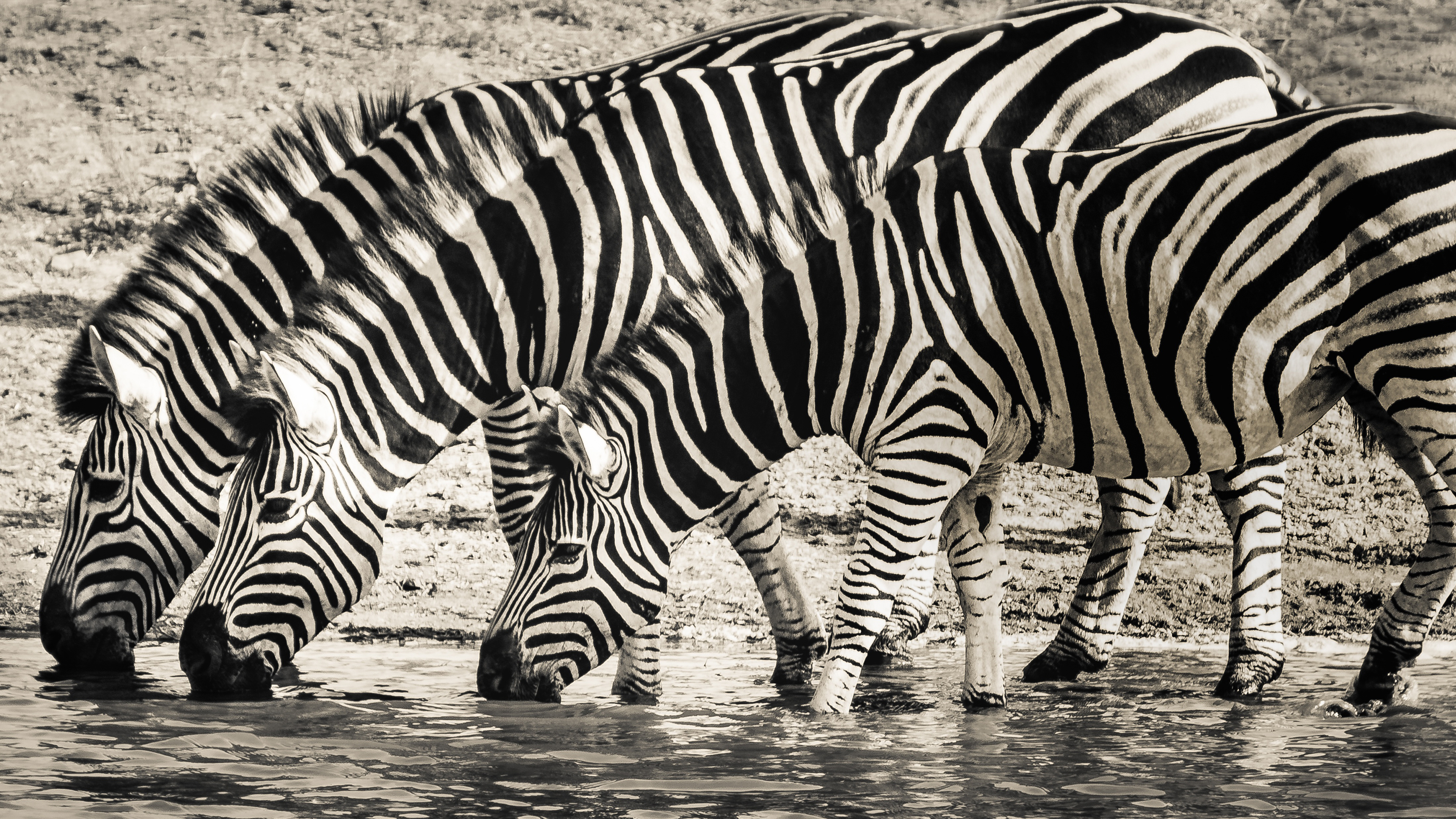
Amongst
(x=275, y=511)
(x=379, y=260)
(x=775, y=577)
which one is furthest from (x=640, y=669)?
(x=379, y=260)

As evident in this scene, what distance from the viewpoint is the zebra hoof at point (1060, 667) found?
7.44 meters

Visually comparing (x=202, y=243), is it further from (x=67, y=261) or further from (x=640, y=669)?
(x=67, y=261)

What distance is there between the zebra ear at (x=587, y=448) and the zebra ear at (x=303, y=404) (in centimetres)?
105

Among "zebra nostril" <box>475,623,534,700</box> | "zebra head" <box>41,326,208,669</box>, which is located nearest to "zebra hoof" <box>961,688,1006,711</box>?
"zebra nostril" <box>475,623,534,700</box>

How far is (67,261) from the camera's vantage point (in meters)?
13.1

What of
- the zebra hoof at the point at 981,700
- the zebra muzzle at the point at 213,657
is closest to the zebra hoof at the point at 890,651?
the zebra hoof at the point at 981,700

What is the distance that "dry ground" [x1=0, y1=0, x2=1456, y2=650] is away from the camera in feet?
30.1

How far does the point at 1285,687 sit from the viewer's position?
7.14m

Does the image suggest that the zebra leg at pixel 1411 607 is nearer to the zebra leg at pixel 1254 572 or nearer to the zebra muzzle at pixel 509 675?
the zebra leg at pixel 1254 572

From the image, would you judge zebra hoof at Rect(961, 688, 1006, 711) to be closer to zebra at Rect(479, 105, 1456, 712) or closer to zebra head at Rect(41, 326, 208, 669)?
zebra at Rect(479, 105, 1456, 712)

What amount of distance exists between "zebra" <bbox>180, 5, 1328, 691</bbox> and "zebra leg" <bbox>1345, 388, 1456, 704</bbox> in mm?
2336

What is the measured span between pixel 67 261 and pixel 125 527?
6.52 metres

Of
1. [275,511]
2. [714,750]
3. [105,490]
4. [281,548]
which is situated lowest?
[714,750]

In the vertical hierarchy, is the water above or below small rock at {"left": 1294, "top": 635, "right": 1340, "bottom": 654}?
below
